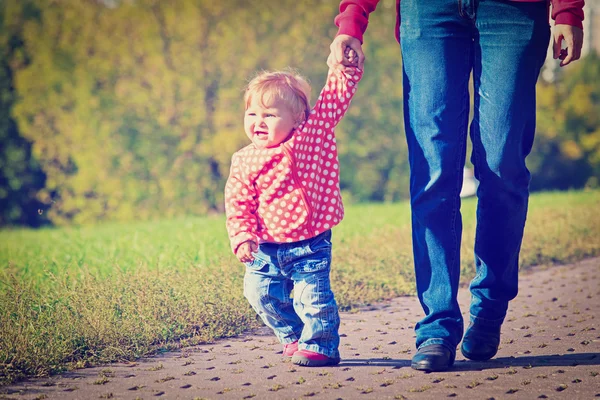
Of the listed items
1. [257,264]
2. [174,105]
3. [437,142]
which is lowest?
[257,264]

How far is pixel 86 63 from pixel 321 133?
17.6 metres

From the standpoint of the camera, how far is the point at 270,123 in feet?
11.9

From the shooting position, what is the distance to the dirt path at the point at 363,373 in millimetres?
2994

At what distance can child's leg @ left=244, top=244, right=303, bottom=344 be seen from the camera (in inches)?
142

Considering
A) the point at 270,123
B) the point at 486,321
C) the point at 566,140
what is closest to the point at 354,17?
→ the point at 270,123

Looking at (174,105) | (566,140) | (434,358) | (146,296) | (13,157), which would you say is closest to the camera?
(434,358)

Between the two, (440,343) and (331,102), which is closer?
(440,343)

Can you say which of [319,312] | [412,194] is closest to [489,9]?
[412,194]

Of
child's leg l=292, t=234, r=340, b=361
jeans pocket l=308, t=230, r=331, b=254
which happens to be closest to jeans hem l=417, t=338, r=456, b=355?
child's leg l=292, t=234, r=340, b=361

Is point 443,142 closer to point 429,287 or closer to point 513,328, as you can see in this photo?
point 429,287

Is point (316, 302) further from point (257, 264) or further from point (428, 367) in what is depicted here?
point (428, 367)

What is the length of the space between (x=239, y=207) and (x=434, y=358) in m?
1.09

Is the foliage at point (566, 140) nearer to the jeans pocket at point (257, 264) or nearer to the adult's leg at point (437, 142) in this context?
the adult's leg at point (437, 142)

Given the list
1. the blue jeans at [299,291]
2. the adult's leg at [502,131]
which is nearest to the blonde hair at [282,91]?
the blue jeans at [299,291]
